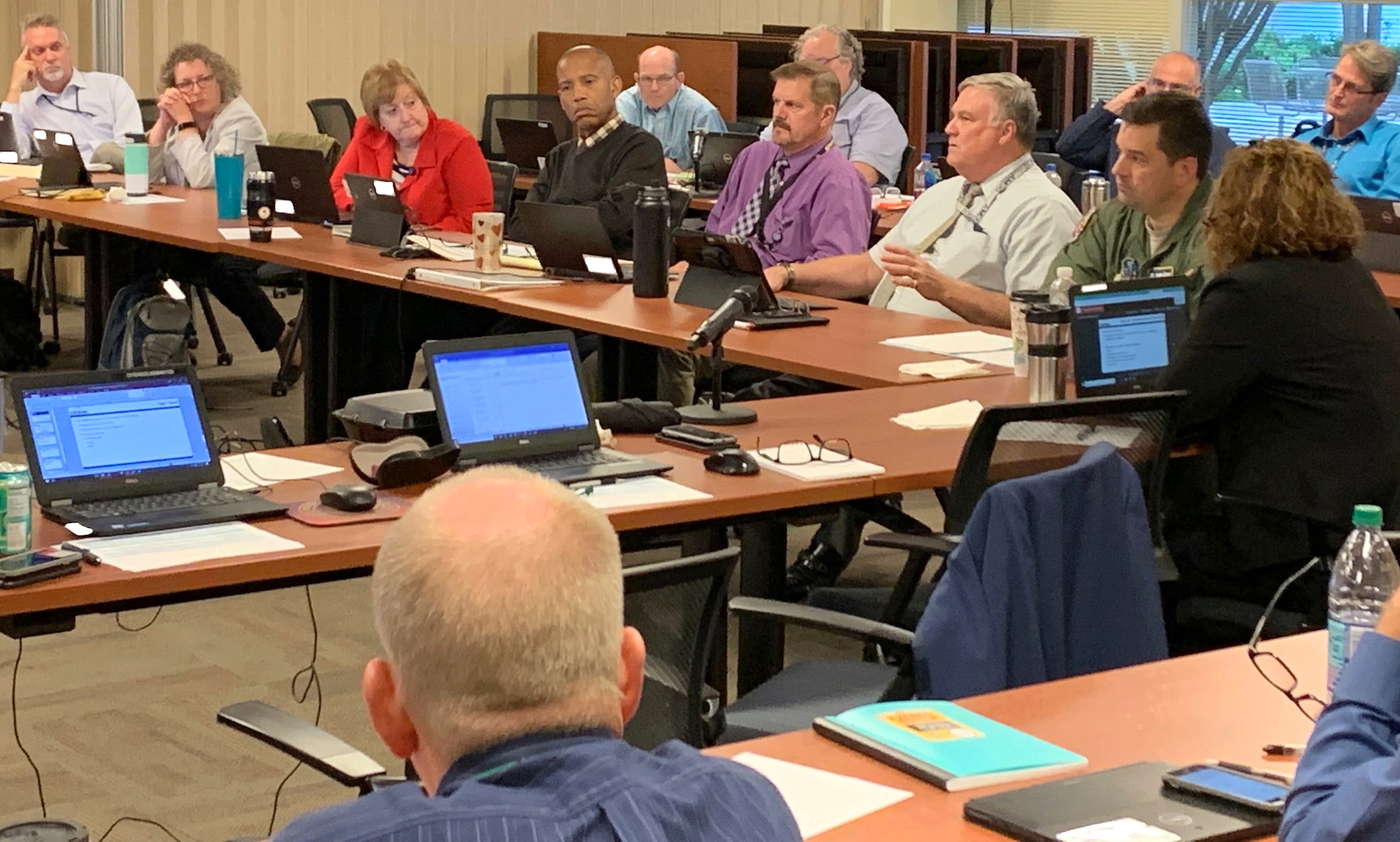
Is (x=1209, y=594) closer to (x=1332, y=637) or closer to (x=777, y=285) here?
(x=1332, y=637)

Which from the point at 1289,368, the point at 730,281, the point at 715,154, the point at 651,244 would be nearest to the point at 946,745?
the point at 1289,368

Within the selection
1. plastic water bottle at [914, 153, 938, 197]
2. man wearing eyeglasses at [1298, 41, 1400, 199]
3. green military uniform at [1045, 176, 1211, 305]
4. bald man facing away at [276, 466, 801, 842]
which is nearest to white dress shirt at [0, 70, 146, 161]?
plastic water bottle at [914, 153, 938, 197]

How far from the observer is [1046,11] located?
11.6m

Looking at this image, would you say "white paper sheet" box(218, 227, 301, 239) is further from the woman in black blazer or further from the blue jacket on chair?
the blue jacket on chair

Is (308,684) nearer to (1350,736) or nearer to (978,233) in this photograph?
(978,233)

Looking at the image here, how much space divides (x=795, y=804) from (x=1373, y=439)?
2.12m

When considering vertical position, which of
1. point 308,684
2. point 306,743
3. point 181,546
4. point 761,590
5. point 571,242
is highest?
point 571,242

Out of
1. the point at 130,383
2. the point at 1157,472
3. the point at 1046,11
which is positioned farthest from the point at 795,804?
the point at 1046,11

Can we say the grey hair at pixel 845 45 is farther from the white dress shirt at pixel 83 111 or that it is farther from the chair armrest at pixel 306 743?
the chair armrest at pixel 306 743

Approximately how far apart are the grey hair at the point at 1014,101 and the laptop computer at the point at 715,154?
116 inches

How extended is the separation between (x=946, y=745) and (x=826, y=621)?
66cm

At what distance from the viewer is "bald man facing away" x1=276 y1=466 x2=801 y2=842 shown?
1.17 metres

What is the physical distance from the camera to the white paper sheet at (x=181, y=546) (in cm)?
262

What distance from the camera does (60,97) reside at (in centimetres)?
851
